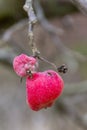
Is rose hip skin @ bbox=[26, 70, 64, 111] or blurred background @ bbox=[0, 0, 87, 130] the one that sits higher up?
rose hip skin @ bbox=[26, 70, 64, 111]

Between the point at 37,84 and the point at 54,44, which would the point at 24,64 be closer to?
the point at 37,84

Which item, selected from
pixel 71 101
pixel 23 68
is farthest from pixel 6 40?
pixel 23 68

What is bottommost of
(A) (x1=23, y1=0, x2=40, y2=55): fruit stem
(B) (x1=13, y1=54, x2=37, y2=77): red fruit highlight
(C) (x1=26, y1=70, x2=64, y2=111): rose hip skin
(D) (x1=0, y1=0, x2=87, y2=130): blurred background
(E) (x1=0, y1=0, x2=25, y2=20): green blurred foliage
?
(D) (x1=0, y1=0, x2=87, y2=130): blurred background

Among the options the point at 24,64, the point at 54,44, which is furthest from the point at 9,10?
the point at 24,64

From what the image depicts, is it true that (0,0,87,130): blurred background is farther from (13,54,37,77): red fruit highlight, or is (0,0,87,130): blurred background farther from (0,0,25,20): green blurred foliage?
(13,54,37,77): red fruit highlight

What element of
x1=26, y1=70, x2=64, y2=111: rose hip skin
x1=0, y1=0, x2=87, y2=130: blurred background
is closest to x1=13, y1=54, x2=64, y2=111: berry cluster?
x1=26, y1=70, x2=64, y2=111: rose hip skin

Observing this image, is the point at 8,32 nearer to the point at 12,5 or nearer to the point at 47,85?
the point at 12,5

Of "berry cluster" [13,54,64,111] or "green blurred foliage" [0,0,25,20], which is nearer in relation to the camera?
"berry cluster" [13,54,64,111]
